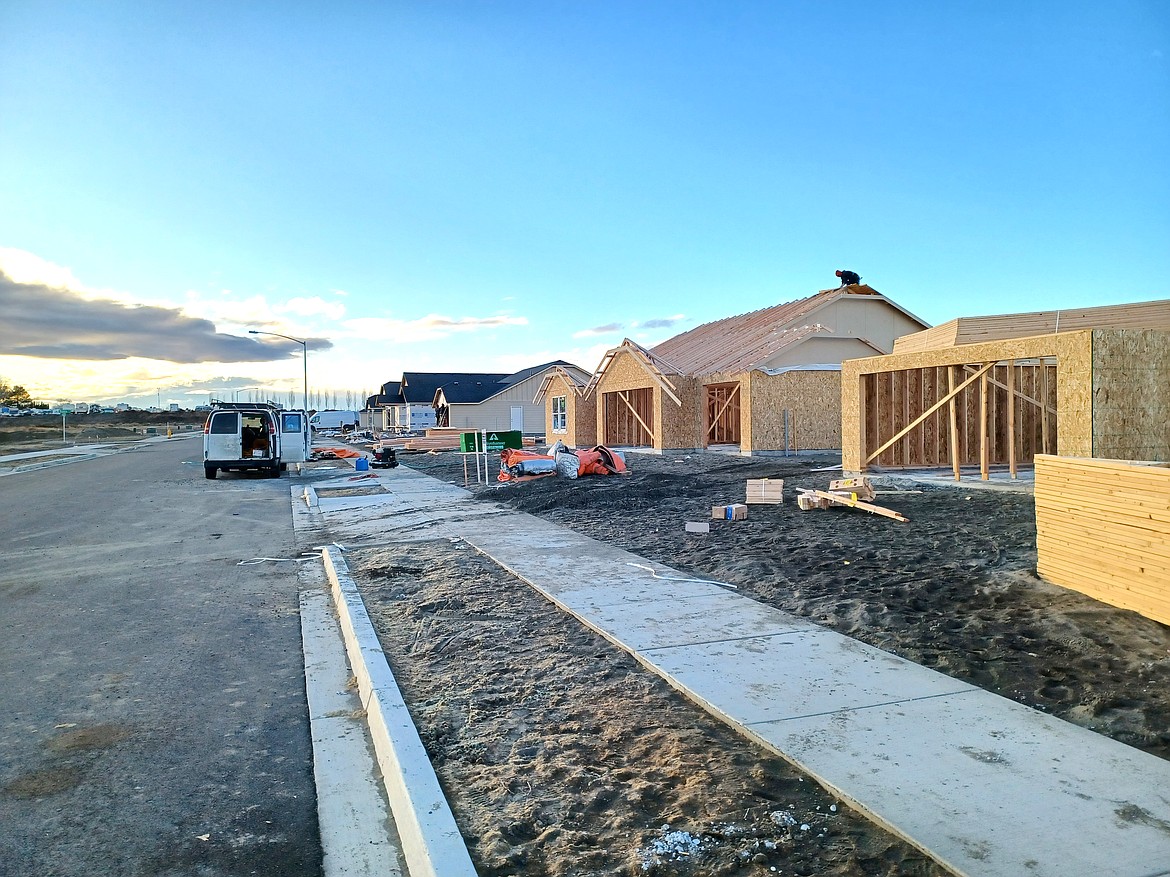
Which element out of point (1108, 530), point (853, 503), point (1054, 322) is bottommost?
point (853, 503)

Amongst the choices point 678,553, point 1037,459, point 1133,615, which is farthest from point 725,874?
point 678,553

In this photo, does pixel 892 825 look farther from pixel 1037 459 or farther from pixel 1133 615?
pixel 1037 459

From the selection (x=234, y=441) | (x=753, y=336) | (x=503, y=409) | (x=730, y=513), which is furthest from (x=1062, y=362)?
(x=503, y=409)

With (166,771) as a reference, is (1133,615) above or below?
above

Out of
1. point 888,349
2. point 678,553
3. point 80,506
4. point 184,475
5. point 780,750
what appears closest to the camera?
point 780,750

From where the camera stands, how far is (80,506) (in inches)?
693

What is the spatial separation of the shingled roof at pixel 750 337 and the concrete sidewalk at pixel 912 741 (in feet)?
60.9

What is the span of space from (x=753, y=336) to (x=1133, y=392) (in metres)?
17.5

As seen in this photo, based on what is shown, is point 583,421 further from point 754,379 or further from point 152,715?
point 152,715

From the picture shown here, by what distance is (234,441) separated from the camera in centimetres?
2514

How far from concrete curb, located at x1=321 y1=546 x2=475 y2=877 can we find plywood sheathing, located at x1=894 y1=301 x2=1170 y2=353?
13612mm

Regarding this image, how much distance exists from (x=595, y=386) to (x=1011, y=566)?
28.0m

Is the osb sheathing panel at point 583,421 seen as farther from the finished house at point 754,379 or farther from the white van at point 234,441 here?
the white van at point 234,441

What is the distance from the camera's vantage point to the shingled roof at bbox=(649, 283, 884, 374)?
83.2 feet
